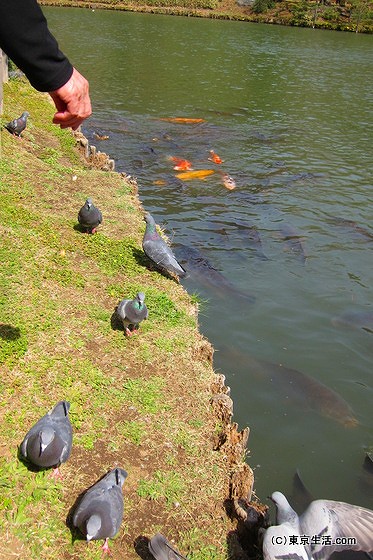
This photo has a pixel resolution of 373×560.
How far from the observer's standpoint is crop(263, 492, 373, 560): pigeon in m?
3.80

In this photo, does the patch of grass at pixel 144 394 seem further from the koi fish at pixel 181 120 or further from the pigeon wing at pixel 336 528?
the koi fish at pixel 181 120

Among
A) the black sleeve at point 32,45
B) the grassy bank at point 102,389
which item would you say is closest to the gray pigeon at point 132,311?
the grassy bank at point 102,389

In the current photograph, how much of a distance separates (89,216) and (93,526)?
4.84 metres

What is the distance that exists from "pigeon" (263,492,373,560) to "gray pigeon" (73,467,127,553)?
3.58 ft

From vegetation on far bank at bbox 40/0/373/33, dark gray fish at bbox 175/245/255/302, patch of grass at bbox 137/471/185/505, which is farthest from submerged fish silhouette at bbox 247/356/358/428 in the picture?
vegetation on far bank at bbox 40/0/373/33

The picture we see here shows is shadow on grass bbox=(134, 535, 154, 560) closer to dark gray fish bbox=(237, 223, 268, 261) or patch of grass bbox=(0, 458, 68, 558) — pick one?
patch of grass bbox=(0, 458, 68, 558)

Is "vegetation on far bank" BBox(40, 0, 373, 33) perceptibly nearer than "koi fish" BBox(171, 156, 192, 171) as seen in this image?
No

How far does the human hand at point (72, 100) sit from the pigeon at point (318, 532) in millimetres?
3114

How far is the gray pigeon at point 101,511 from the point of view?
12.3 ft

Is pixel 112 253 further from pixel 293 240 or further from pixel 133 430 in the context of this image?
pixel 293 240

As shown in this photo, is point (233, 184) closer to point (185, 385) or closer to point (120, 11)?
point (185, 385)

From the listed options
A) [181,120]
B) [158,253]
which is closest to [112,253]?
[158,253]

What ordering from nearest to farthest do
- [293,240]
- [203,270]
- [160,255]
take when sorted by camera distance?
1. [160,255]
2. [203,270]
3. [293,240]

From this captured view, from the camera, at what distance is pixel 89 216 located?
772 centimetres
